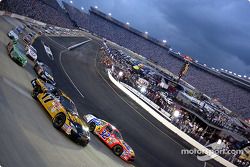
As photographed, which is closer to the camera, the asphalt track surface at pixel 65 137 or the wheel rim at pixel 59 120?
the asphalt track surface at pixel 65 137

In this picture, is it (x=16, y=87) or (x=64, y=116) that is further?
(x=16, y=87)

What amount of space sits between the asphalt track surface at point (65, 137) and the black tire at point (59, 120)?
35cm

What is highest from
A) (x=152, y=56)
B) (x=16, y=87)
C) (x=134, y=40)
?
(x=134, y=40)

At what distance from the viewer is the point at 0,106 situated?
12.7 meters

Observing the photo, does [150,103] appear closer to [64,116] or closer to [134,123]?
[134,123]

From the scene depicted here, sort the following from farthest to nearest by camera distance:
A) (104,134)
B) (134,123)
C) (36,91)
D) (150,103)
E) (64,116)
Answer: (150,103), (134,123), (104,134), (36,91), (64,116)

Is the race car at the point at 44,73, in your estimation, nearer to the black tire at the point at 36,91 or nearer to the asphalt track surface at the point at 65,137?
the asphalt track surface at the point at 65,137

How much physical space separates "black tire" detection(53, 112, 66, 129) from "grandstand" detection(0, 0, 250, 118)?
118 feet

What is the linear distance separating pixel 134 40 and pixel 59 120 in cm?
10760

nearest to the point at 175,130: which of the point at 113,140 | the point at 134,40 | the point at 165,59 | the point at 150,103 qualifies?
the point at 150,103

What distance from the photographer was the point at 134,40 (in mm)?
120125

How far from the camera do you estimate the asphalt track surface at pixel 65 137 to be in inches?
443

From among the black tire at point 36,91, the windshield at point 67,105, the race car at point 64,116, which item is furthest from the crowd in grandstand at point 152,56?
the black tire at point 36,91

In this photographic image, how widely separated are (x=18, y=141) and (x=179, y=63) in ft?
288
